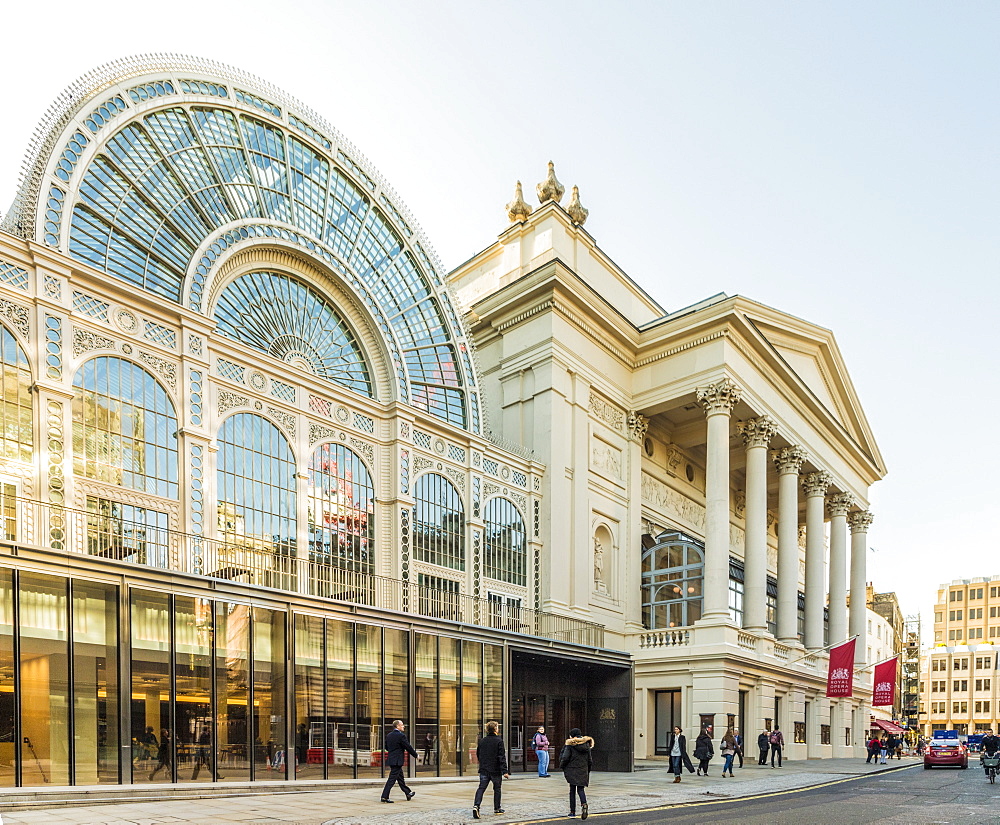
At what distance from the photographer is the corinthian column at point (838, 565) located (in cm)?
5016

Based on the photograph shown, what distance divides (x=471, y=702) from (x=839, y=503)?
117 feet

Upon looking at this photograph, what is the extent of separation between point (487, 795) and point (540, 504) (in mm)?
17386

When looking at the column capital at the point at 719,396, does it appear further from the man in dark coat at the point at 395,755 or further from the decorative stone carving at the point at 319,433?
the man in dark coat at the point at 395,755

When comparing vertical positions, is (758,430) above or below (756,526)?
above

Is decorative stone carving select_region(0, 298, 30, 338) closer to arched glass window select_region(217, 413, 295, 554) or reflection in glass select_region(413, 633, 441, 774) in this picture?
arched glass window select_region(217, 413, 295, 554)

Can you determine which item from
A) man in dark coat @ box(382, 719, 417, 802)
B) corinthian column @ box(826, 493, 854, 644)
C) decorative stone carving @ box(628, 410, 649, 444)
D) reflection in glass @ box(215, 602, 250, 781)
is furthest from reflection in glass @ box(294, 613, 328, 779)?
corinthian column @ box(826, 493, 854, 644)

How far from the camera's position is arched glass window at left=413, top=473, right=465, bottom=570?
1158 inches

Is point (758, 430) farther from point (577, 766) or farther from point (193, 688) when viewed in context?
point (193, 688)

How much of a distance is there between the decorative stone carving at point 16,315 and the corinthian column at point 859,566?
48287mm

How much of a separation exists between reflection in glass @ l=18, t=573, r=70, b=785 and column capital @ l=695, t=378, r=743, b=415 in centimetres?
2788

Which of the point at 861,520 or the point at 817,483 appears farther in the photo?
the point at 861,520

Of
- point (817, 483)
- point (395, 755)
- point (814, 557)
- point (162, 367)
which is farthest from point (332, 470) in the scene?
point (817, 483)

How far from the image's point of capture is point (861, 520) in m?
56.1

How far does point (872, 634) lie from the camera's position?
101m
